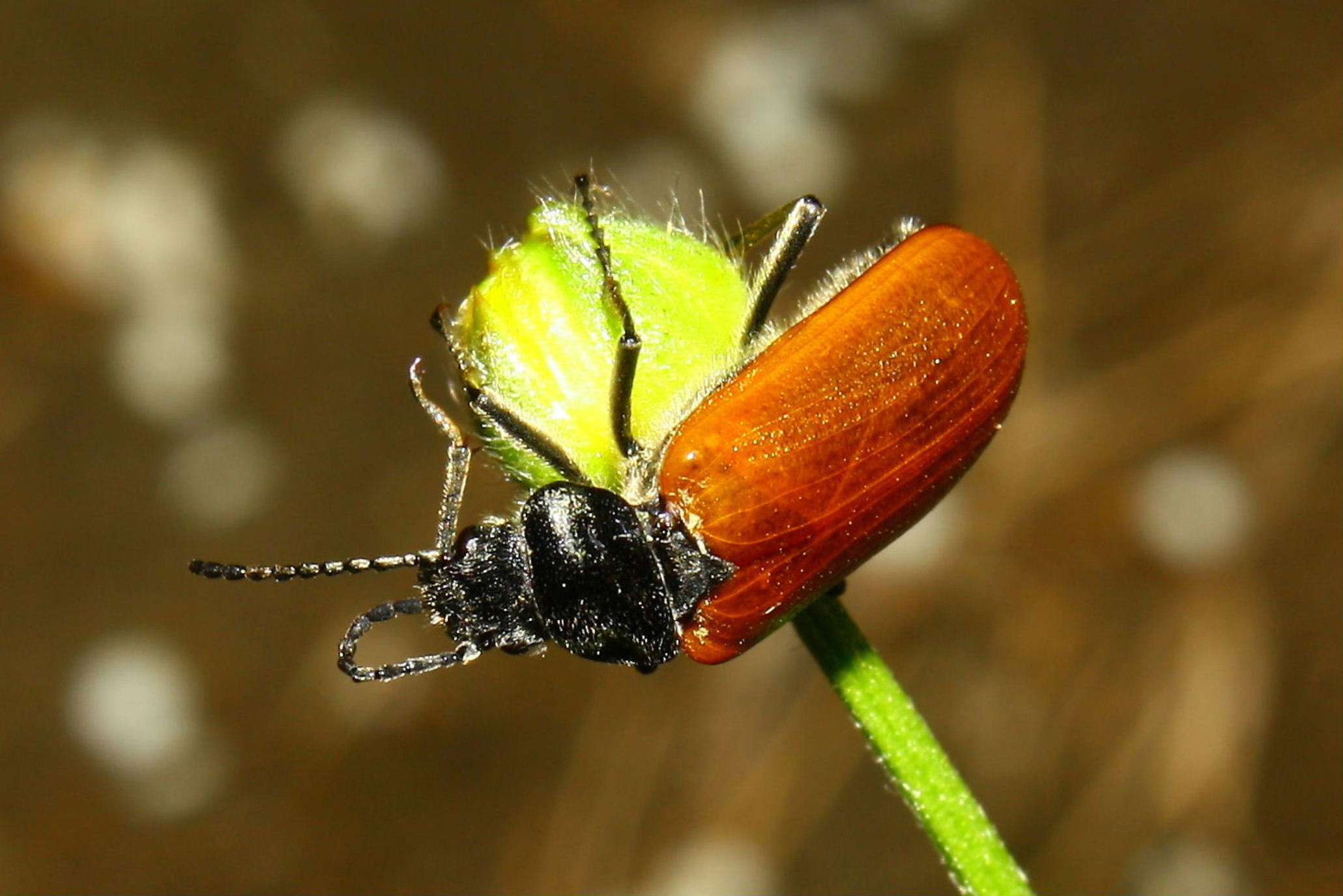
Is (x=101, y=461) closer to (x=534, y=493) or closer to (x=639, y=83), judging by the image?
(x=639, y=83)

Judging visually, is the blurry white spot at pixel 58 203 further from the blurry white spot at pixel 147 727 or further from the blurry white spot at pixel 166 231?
the blurry white spot at pixel 147 727

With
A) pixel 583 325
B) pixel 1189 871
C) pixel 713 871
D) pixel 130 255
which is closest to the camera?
pixel 583 325

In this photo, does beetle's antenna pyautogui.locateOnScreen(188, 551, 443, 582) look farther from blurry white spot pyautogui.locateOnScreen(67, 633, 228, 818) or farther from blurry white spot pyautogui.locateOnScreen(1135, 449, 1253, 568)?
blurry white spot pyautogui.locateOnScreen(1135, 449, 1253, 568)

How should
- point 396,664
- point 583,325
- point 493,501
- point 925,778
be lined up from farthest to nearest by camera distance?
point 493,501, point 396,664, point 583,325, point 925,778

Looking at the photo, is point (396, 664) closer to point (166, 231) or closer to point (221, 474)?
point (221, 474)

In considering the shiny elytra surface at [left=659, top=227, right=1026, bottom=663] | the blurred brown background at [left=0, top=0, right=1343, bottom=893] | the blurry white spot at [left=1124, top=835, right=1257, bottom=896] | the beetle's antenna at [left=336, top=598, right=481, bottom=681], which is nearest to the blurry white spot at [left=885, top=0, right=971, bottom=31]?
the blurred brown background at [left=0, top=0, right=1343, bottom=893]

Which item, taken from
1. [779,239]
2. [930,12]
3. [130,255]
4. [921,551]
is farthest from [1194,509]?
[130,255]

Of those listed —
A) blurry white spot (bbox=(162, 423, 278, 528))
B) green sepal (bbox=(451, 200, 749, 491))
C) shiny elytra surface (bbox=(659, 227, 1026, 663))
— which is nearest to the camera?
green sepal (bbox=(451, 200, 749, 491))

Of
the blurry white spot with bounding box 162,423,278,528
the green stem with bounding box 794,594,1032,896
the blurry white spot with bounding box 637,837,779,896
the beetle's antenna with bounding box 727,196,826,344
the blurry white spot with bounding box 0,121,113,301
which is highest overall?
the blurry white spot with bounding box 0,121,113,301
